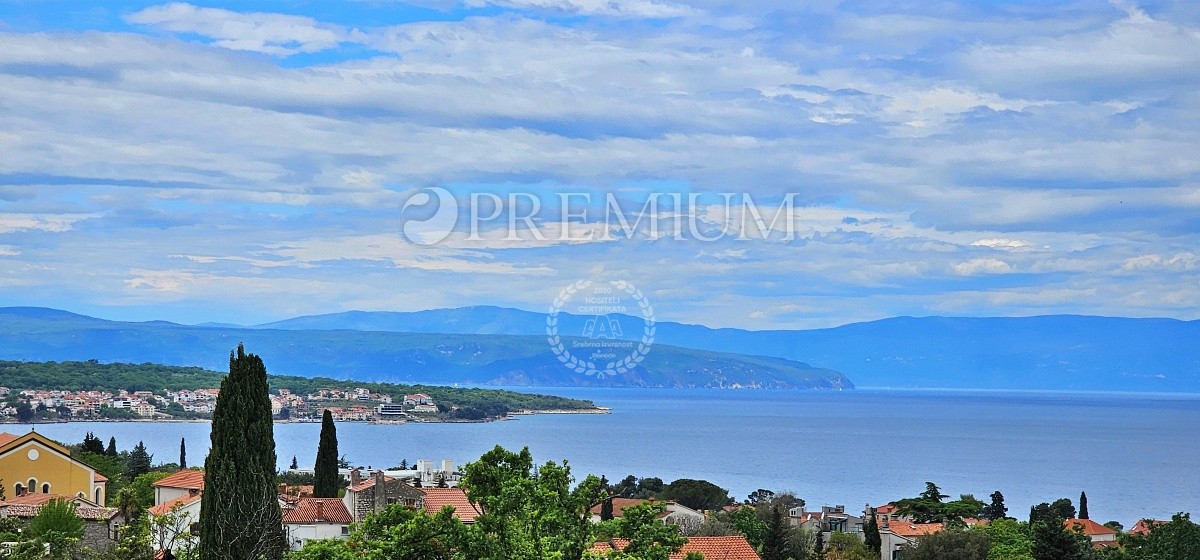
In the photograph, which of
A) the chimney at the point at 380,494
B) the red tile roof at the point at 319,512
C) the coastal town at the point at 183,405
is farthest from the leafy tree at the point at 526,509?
the coastal town at the point at 183,405

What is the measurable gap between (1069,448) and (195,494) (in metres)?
96.5

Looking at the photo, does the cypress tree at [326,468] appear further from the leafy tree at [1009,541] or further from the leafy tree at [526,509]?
the leafy tree at [526,509]

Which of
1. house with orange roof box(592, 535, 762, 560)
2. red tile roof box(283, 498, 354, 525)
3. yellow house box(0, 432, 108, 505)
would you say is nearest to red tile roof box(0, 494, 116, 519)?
yellow house box(0, 432, 108, 505)

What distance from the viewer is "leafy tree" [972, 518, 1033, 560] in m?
29.3

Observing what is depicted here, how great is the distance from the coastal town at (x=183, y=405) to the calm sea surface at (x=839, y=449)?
5.63m

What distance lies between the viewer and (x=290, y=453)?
8944 centimetres

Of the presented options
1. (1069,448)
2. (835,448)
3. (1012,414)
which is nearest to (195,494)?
(835,448)

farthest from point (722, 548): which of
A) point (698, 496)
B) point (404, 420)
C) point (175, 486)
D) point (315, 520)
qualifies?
point (404, 420)

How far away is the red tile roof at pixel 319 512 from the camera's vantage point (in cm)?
2717

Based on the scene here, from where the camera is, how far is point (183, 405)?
145875 millimetres

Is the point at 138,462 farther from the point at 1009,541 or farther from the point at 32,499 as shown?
the point at 1009,541

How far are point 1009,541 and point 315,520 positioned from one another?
58.4 ft

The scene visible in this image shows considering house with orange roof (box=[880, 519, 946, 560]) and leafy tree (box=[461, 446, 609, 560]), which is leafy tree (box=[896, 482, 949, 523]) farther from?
leafy tree (box=[461, 446, 609, 560])

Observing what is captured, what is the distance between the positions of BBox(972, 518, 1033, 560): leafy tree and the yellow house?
23.8m
